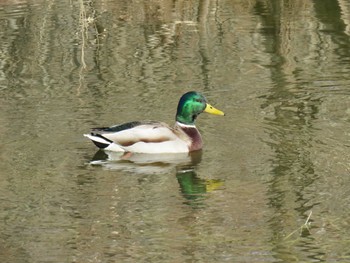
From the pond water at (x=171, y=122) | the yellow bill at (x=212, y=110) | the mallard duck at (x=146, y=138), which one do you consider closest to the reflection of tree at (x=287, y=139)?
the pond water at (x=171, y=122)

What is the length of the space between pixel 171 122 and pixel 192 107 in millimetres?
564

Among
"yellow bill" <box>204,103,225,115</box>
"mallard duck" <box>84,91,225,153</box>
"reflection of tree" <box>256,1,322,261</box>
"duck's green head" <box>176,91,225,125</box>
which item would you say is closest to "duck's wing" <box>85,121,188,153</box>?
"mallard duck" <box>84,91,225,153</box>

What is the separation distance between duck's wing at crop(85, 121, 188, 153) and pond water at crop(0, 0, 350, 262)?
139 mm

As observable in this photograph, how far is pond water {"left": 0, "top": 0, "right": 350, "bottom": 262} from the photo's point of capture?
978 cm

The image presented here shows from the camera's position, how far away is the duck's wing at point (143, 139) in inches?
507

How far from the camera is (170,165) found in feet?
41.0

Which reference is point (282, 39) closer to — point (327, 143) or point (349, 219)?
point (327, 143)

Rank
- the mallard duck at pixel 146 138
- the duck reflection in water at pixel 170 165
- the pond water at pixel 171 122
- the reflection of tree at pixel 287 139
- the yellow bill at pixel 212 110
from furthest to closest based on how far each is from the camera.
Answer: the yellow bill at pixel 212 110 → the mallard duck at pixel 146 138 → the duck reflection in water at pixel 170 165 → the reflection of tree at pixel 287 139 → the pond water at pixel 171 122

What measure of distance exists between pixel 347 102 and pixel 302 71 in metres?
1.61

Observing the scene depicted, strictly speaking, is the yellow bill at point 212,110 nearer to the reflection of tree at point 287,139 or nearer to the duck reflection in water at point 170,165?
the reflection of tree at point 287,139

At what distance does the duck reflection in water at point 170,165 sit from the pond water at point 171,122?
3cm

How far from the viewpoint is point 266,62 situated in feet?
52.9

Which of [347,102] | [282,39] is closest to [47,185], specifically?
[347,102]

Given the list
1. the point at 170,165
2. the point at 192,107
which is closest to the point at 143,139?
the point at 170,165
